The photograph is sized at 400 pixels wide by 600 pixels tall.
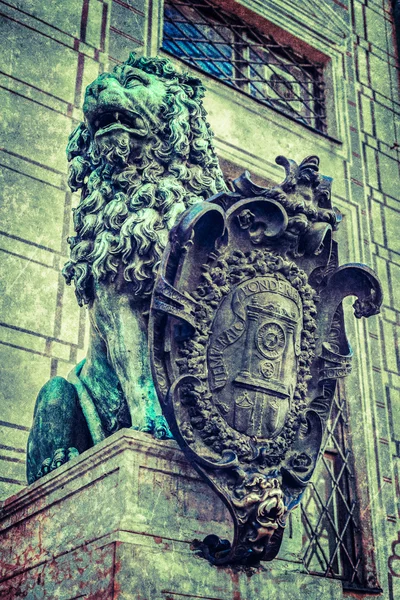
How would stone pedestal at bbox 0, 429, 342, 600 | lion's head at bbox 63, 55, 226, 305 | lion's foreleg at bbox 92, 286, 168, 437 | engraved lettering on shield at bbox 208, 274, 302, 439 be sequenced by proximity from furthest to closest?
lion's head at bbox 63, 55, 226, 305, lion's foreleg at bbox 92, 286, 168, 437, engraved lettering on shield at bbox 208, 274, 302, 439, stone pedestal at bbox 0, 429, 342, 600

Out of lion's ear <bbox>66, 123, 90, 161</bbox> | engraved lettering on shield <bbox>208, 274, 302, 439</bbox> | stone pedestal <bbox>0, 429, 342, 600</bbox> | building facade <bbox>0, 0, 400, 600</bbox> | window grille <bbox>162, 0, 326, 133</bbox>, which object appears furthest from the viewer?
window grille <bbox>162, 0, 326, 133</bbox>


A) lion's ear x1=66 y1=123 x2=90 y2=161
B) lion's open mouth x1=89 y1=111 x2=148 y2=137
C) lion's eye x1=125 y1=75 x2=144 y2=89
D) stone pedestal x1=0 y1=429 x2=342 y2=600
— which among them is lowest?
stone pedestal x1=0 y1=429 x2=342 y2=600

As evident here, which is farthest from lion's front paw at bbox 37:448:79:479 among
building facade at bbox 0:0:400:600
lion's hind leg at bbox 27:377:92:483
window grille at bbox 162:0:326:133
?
window grille at bbox 162:0:326:133

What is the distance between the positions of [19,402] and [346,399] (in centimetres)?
291

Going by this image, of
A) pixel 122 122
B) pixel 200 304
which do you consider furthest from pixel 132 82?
pixel 200 304

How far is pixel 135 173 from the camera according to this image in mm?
3428

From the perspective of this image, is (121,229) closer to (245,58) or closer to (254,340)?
(254,340)

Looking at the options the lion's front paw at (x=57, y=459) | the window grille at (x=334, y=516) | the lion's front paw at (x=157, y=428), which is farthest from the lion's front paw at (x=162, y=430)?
the window grille at (x=334, y=516)

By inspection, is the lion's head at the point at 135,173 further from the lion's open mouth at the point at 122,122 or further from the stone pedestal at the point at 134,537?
the stone pedestal at the point at 134,537

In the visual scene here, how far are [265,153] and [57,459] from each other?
434 centimetres

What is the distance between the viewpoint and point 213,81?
6973 millimetres

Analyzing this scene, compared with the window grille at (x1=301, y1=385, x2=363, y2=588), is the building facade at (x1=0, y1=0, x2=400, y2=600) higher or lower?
higher

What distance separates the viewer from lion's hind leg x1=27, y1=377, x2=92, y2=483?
336cm

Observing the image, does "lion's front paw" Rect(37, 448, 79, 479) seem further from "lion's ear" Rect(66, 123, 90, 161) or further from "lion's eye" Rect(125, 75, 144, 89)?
"lion's eye" Rect(125, 75, 144, 89)
